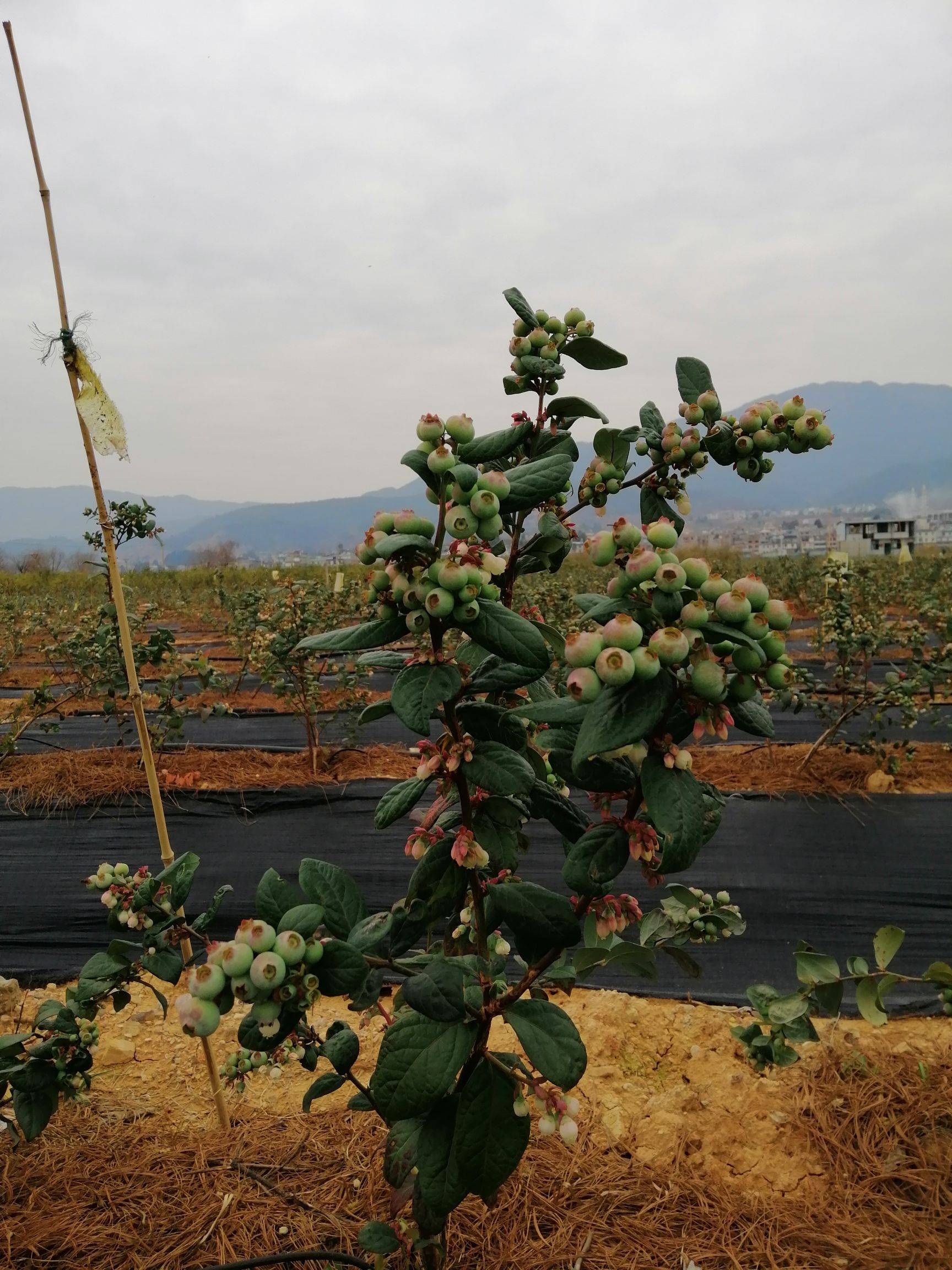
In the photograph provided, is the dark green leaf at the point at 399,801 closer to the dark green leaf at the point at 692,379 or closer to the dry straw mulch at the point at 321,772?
the dark green leaf at the point at 692,379

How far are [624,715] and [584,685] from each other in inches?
2.0

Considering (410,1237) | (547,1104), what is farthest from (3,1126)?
(547,1104)

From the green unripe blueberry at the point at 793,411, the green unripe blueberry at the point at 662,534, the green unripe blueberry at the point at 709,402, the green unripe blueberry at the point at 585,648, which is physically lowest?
the green unripe blueberry at the point at 585,648

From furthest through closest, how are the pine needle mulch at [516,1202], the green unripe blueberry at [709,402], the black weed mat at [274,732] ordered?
the black weed mat at [274,732]
the pine needle mulch at [516,1202]
the green unripe blueberry at [709,402]

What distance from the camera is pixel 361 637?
866mm

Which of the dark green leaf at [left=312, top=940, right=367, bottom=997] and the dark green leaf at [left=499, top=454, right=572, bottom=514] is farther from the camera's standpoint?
the dark green leaf at [left=499, top=454, right=572, bottom=514]

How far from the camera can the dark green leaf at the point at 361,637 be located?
864 mm

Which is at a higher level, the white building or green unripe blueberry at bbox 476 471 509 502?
green unripe blueberry at bbox 476 471 509 502

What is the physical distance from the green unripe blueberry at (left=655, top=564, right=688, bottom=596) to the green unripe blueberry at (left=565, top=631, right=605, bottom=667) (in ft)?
0.27

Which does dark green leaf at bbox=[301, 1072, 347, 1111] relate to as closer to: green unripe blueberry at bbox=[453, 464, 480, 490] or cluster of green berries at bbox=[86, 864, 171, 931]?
cluster of green berries at bbox=[86, 864, 171, 931]

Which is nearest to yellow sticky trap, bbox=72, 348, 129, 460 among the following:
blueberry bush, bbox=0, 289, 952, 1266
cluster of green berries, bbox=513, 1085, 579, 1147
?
blueberry bush, bbox=0, 289, 952, 1266

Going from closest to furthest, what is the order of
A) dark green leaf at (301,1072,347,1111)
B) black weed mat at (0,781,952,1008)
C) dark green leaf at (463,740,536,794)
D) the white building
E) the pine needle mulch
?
dark green leaf at (463,740,536,794) → dark green leaf at (301,1072,347,1111) → the pine needle mulch → black weed mat at (0,781,952,1008) → the white building

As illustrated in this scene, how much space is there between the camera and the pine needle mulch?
1684 mm

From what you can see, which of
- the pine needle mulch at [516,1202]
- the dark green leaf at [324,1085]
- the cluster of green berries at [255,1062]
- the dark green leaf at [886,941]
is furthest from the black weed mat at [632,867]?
the dark green leaf at [324,1085]
